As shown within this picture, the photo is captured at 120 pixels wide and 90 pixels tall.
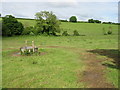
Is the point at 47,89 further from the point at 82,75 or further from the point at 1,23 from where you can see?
the point at 1,23

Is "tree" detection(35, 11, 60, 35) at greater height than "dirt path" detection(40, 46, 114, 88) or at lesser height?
greater

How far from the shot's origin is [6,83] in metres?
8.76

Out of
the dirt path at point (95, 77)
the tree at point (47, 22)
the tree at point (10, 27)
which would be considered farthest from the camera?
the tree at point (47, 22)

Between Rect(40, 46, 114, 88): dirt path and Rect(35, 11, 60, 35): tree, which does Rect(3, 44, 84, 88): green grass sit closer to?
Rect(40, 46, 114, 88): dirt path

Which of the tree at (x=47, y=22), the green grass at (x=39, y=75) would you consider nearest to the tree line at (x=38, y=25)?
the tree at (x=47, y=22)

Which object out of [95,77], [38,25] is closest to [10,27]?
[38,25]

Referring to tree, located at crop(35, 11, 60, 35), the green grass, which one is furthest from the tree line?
the green grass

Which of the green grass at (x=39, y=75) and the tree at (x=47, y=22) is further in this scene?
the tree at (x=47, y=22)

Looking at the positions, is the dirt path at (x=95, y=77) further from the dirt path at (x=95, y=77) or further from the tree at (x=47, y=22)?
the tree at (x=47, y=22)

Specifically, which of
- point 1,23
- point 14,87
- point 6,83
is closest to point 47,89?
point 14,87

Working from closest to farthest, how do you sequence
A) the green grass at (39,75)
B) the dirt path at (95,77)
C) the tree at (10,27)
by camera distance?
the dirt path at (95,77) < the green grass at (39,75) < the tree at (10,27)

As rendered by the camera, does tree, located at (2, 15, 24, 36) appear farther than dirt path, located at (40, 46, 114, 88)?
Yes

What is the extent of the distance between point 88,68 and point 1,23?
35.5 meters

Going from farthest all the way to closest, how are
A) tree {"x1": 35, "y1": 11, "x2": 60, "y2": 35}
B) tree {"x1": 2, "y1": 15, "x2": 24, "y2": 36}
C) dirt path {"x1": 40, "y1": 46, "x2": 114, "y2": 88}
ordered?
1. tree {"x1": 35, "y1": 11, "x2": 60, "y2": 35}
2. tree {"x1": 2, "y1": 15, "x2": 24, "y2": 36}
3. dirt path {"x1": 40, "y1": 46, "x2": 114, "y2": 88}
